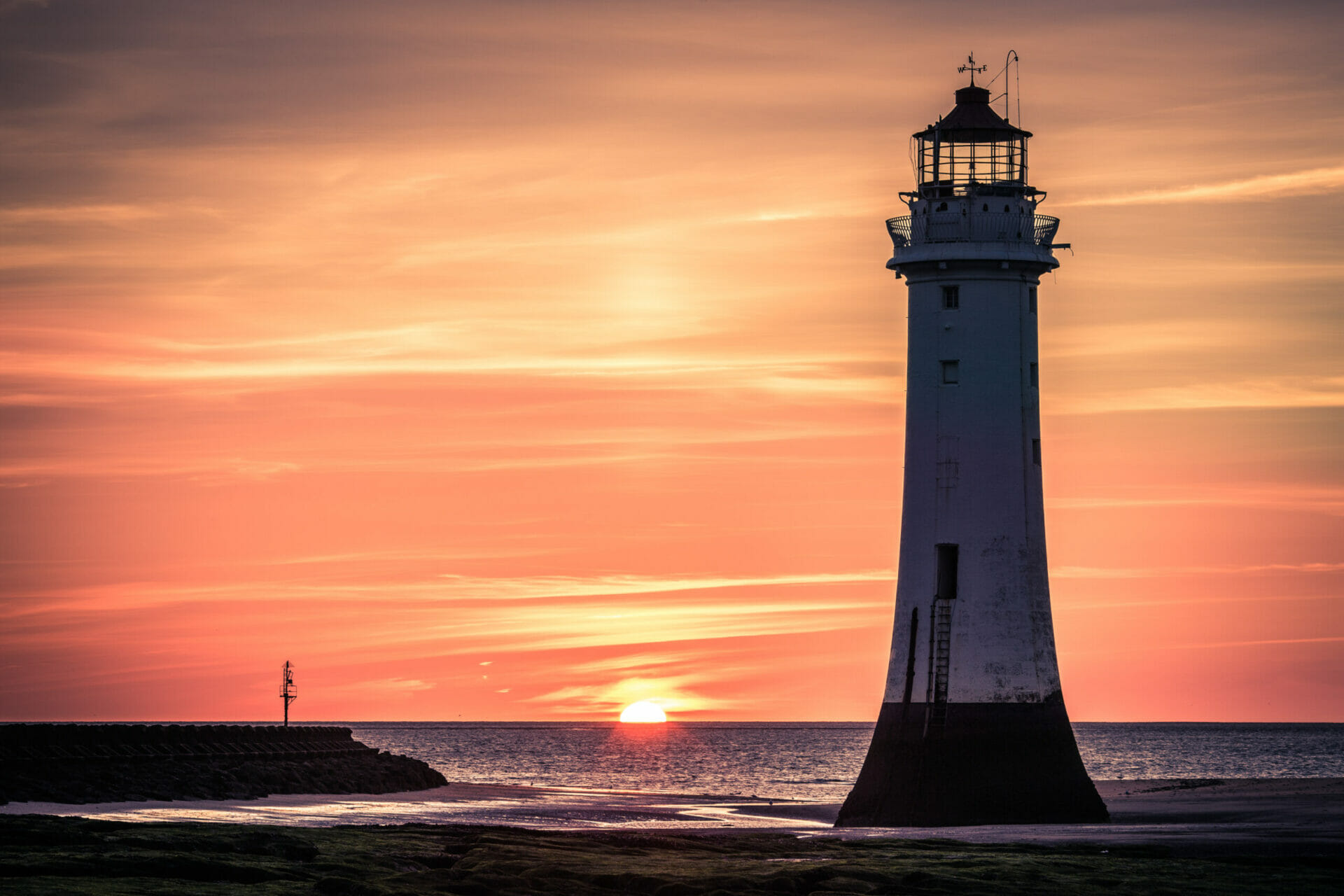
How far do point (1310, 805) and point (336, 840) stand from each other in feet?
81.4

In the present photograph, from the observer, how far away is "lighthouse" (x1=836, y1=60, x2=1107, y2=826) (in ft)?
125

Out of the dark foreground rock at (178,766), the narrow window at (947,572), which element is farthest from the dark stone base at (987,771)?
the dark foreground rock at (178,766)

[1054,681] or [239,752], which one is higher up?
[1054,681]

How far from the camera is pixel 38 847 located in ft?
87.8

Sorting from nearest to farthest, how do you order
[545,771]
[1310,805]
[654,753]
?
[1310,805] → [545,771] → [654,753]

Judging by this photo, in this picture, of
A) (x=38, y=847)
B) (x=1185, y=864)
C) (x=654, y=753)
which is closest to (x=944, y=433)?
(x=1185, y=864)

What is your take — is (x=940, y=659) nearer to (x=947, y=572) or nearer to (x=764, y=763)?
(x=947, y=572)

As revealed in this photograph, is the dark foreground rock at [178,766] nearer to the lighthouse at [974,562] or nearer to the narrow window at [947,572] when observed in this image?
the lighthouse at [974,562]

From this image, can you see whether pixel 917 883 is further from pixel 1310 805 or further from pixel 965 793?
pixel 1310 805

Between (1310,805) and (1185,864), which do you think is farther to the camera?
(1310,805)

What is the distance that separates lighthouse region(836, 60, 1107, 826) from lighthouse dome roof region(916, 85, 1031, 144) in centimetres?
194

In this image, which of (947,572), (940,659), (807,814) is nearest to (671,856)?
(940,659)

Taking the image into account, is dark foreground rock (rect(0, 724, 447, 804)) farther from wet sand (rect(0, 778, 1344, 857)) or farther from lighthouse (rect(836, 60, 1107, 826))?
lighthouse (rect(836, 60, 1107, 826))

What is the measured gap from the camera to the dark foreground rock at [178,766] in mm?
49812
